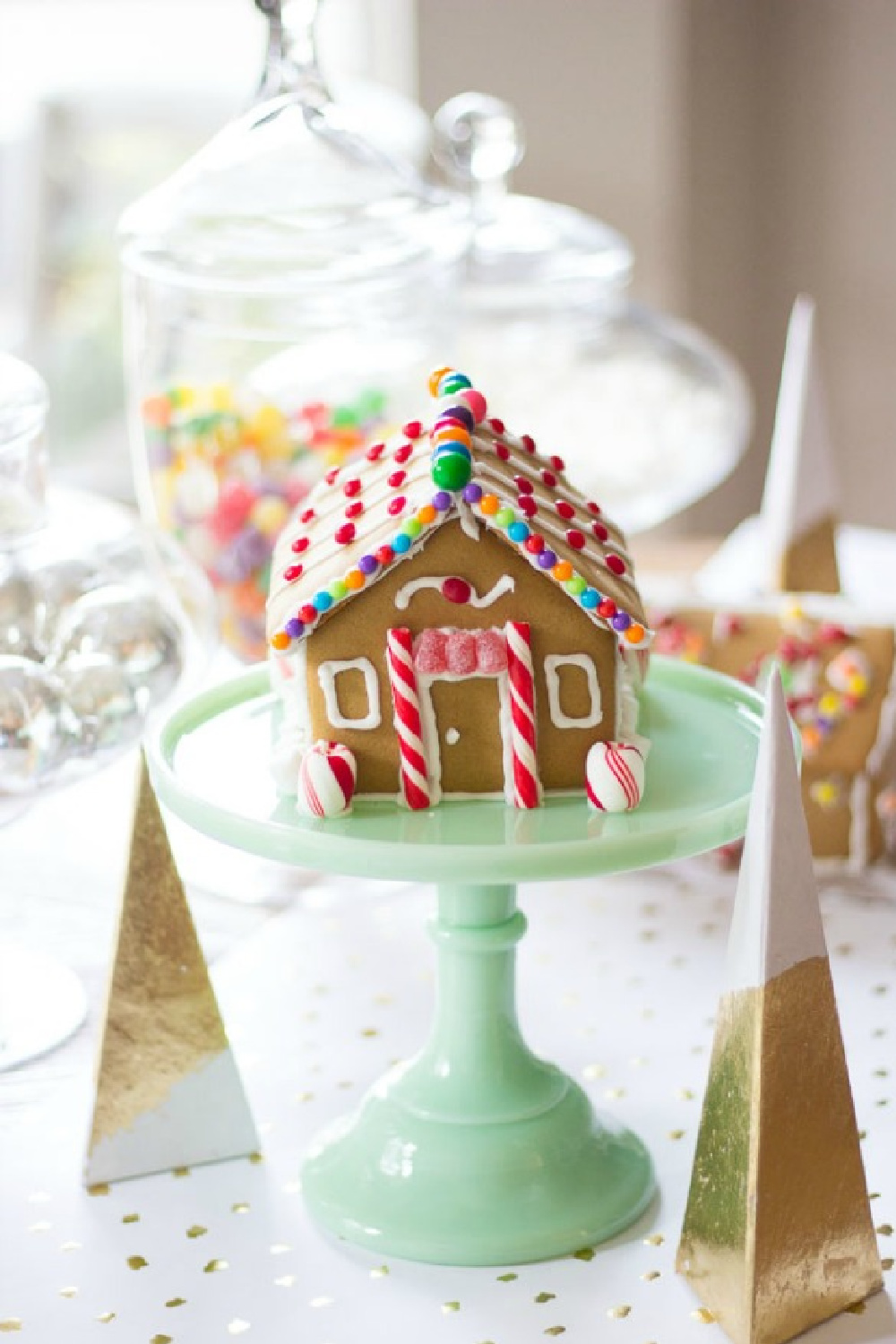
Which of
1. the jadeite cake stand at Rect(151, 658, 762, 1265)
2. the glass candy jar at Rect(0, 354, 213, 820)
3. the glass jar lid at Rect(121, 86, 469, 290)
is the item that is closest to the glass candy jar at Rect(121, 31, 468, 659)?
the glass jar lid at Rect(121, 86, 469, 290)

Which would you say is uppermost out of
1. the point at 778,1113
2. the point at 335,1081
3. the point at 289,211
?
the point at 289,211

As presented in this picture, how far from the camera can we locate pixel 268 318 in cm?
150

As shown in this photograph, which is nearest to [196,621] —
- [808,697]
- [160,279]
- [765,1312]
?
[160,279]

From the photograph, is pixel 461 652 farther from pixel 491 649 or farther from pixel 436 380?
pixel 436 380

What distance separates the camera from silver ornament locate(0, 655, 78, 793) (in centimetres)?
109

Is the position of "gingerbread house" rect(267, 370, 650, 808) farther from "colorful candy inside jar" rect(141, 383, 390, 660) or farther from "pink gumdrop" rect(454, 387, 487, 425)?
"colorful candy inside jar" rect(141, 383, 390, 660)

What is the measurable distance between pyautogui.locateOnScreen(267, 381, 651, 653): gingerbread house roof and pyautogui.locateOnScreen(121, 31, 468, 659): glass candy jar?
0.48m

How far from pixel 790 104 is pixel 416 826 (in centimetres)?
231

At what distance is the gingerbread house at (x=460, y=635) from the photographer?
0.90m

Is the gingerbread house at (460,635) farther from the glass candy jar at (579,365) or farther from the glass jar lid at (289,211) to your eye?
the glass candy jar at (579,365)

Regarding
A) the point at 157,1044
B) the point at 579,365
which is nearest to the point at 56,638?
the point at 157,1044

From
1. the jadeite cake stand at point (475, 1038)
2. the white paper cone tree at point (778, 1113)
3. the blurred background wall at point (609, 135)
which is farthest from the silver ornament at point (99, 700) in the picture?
the blurred background wall at point (609, 135)

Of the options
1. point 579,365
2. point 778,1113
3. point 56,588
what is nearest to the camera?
point 778,1113

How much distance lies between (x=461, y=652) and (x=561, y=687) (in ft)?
0.18
